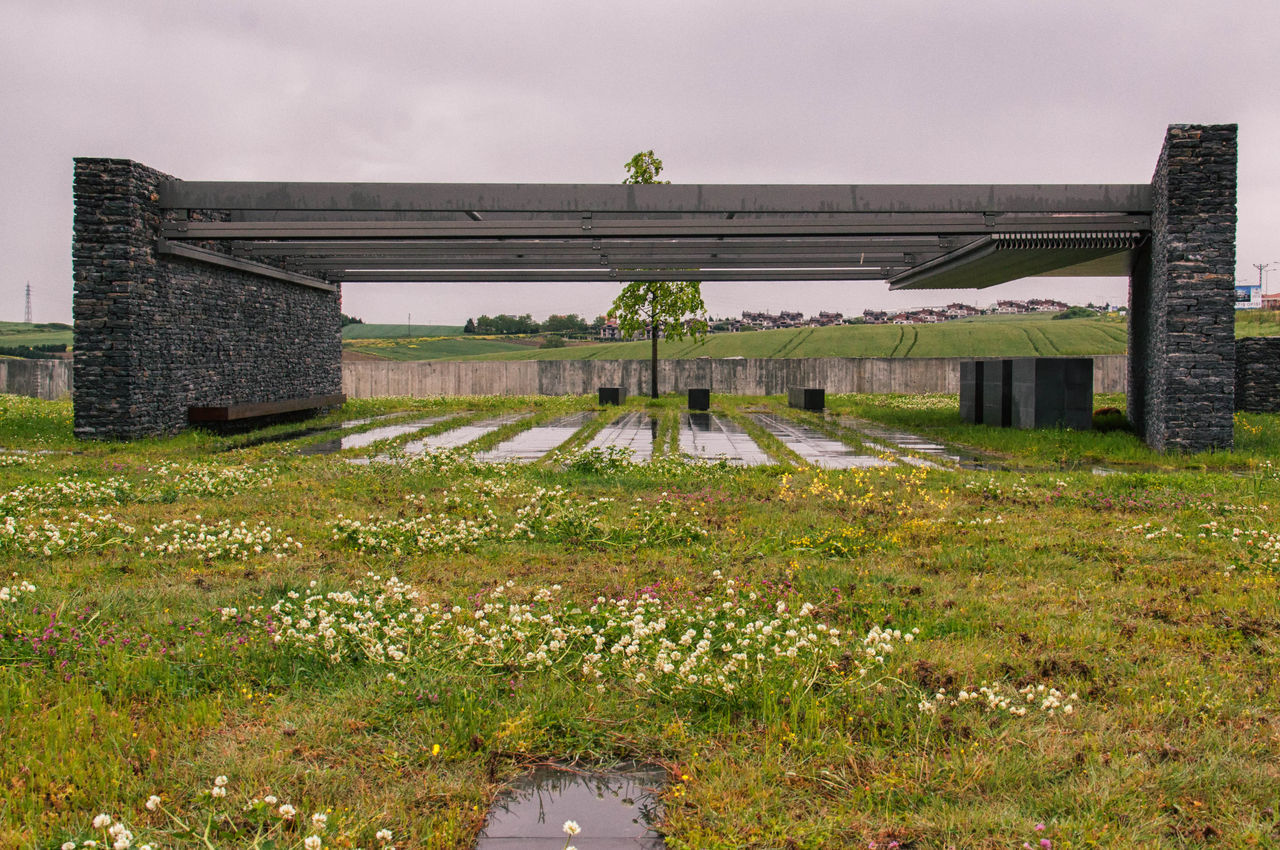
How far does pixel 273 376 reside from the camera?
21.3m

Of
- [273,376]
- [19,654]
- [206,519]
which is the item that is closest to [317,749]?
[19,654]

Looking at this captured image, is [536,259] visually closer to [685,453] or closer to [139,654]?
[685,453]

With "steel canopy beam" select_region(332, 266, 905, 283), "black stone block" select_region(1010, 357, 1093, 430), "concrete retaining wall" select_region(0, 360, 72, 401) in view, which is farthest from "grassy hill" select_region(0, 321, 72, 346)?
"black stone block" select_region(1010, 357, 1093, 430)

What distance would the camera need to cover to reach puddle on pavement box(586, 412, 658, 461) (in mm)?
14688

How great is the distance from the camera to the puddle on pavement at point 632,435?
1469cm

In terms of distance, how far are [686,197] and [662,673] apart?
12.5 meters

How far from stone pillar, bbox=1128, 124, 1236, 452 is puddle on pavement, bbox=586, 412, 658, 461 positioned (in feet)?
27.1

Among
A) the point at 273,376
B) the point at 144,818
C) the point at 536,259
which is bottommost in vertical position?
the point at 144,818

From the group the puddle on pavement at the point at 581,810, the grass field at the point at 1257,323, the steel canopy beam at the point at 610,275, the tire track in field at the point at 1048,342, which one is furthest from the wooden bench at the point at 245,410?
the tire track in field at the point at 1048,342

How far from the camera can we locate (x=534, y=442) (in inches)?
640

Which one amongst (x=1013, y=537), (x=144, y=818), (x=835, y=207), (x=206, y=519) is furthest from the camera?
(x=835, y=207)

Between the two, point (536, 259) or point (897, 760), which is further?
point (536, 259)

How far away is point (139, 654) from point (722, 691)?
2826mm

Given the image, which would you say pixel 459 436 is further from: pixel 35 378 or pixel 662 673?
pixel 35 378
